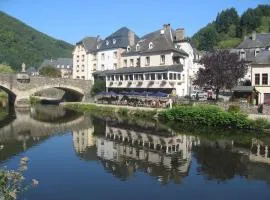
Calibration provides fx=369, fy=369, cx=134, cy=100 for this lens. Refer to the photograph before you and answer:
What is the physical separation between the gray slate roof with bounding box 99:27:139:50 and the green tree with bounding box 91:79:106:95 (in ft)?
22.9

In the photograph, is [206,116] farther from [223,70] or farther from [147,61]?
[147,61]

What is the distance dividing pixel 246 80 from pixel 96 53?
30.2m

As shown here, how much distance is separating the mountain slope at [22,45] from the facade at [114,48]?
263 ft

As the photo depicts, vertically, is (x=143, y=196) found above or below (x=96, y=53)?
below

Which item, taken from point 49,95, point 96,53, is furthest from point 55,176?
point 49,95

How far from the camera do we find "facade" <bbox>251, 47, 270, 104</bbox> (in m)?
44.4

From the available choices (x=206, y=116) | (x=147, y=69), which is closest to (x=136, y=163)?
(x=206, y=116)

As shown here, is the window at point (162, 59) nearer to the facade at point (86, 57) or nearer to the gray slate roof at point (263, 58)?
the gray slate roof at point (263, 58)

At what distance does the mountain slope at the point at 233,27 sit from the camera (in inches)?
5133

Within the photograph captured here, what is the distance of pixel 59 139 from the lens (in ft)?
109

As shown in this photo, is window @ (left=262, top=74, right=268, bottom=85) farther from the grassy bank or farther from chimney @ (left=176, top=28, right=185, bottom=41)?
chimney @ (left=176, top=28, right=185, bottom=41)

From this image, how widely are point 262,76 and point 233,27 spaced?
103052mm

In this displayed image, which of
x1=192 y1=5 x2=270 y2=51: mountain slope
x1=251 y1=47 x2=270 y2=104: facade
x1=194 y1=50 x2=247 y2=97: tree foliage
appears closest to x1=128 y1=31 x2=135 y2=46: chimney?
x1=194 y1=50 x2=247 y2=97: tree foliage

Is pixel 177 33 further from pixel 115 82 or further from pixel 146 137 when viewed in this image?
pixel 146 137
